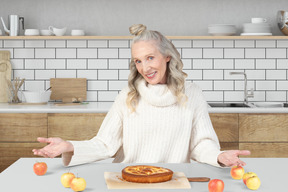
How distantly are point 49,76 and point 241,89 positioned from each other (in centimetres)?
187

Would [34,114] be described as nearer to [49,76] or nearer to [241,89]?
[49,76]

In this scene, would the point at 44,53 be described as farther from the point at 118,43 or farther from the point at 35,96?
the point at 118,43

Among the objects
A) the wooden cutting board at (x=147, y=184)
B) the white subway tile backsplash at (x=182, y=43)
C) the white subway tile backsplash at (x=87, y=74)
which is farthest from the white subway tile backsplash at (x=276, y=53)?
the wooden cutting board at (x=147, y=184)

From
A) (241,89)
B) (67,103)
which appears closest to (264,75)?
(241,89)

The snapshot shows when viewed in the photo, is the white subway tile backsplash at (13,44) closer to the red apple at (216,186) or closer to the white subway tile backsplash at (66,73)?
the white subway tile backsplash at (66,73)

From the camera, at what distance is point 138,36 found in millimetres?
2371

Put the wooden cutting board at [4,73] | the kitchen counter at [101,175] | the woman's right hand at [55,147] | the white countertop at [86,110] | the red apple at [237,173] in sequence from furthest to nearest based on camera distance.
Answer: the wooden cutting board at [4,73], the white countertop at [86,110], the woman's right hand at [55,147], the red apple at [237,173], the kitchen counter at [101,175]

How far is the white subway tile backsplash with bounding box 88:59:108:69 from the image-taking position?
14.6ft

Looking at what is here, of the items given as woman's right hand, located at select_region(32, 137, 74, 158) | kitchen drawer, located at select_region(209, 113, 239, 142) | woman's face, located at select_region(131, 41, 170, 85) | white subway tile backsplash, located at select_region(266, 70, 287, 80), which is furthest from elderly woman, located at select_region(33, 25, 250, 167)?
white subway tile backsplash, located at select_region(266, 70, 287, 80)

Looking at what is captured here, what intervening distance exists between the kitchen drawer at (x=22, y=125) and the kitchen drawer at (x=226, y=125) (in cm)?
143

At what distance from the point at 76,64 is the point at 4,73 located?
0.69 metres

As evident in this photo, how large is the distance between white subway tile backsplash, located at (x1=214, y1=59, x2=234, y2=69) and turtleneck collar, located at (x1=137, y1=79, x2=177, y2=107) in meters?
2.08

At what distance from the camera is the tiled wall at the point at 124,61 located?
443cm

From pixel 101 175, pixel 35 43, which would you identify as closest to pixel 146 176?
pixel 101 175
